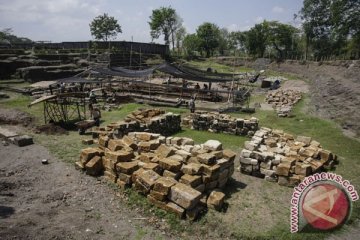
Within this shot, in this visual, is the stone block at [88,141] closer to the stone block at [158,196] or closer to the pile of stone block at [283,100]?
the stone block at [158,196]

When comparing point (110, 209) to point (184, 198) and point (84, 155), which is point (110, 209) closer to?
point (184, 198)

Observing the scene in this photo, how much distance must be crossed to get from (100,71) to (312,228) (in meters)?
22.4

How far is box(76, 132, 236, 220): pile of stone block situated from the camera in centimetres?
726

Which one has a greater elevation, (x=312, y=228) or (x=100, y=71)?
(x=100, y=71)

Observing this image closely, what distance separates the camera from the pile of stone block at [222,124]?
14.5m

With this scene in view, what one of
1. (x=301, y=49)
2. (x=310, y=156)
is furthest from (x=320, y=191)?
(x=301, y=49)

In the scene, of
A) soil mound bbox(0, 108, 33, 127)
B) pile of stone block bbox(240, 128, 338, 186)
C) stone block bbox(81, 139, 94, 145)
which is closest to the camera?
pile of stone block bbox(240, 128, 338, 186)

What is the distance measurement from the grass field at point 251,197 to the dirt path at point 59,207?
635 mm

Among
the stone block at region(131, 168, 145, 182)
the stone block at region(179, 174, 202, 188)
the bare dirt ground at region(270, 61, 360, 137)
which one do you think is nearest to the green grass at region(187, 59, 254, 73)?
the bare dirt ground at region(270, 61, 360, 137)

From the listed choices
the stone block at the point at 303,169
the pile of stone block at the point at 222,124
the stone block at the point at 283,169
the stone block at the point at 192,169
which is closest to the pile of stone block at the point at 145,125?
the pile of stone block at the point at 222,124

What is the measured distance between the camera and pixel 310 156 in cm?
1009

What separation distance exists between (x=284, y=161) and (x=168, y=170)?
4.08 metres

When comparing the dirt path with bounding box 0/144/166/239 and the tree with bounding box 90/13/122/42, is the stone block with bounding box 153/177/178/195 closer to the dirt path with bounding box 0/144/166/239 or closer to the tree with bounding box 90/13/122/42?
the dirt path with bounding box 0/144/166/239

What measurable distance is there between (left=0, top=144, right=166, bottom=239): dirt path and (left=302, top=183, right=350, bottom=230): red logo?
343 centimetres
